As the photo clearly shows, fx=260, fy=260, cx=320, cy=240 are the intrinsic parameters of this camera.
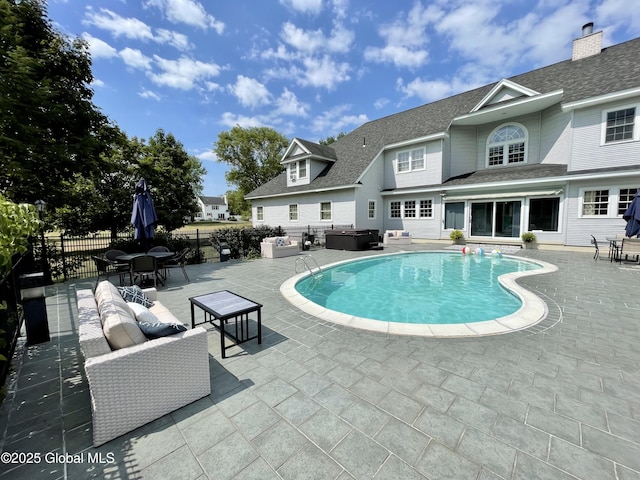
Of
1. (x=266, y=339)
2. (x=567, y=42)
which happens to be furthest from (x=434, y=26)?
(x=266, y=339)

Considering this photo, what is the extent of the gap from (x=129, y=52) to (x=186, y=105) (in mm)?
7089

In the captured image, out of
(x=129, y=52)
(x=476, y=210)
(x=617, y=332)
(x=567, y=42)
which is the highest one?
(x=567, y=42)

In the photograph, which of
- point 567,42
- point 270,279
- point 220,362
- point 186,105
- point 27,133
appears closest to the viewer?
point 220,362

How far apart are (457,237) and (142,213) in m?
15.7

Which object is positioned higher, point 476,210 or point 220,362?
point 476,210

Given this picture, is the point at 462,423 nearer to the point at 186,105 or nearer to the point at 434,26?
the point at 434,26

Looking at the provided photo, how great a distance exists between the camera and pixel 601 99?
37.8ft

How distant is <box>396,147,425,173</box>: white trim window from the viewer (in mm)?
17391

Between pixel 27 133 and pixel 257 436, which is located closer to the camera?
pixel 257 436

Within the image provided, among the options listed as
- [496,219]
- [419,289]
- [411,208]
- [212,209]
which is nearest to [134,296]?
[419,289]

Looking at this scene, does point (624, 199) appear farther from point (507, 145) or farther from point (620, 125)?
point (507, 145)

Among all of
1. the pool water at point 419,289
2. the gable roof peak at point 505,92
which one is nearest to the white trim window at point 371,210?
the pool water at point 419,289

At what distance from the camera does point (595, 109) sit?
1200 centimetres

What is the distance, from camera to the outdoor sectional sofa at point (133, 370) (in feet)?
7.29
